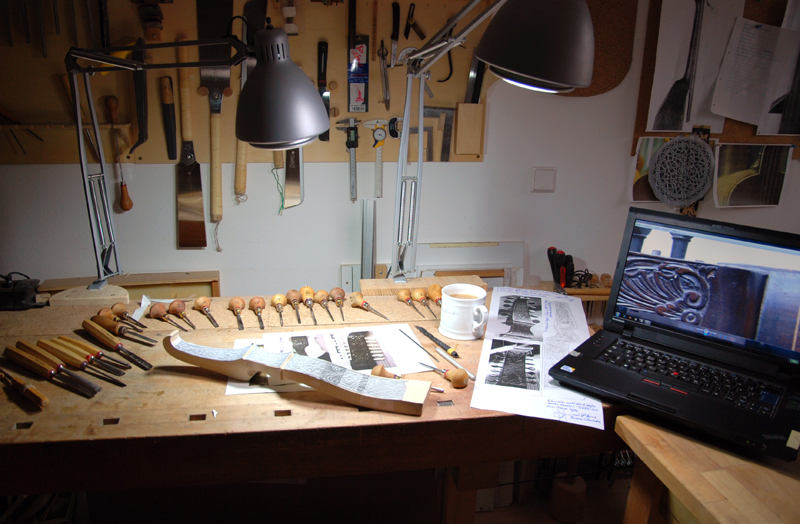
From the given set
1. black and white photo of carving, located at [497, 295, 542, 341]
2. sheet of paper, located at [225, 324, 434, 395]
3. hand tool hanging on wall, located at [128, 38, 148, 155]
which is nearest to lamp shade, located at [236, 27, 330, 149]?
sheet of paper, located at [225, 324, 434, 395]

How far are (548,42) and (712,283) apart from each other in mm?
633

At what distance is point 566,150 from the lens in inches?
91.1

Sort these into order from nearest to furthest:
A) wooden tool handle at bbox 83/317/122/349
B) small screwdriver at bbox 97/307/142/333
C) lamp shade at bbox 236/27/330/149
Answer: lamp shade at bbox 236/27/330/149 < wooden tool handle at bbox 83/317/122/349 < small screwdriver at bbox 97/307/142/333

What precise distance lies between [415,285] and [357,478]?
2.36 feet

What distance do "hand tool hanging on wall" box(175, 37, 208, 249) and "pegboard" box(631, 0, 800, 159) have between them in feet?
6.38

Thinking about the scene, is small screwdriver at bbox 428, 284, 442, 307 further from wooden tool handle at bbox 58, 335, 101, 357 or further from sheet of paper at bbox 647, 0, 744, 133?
sheet of paper at bbox 647, 0, 744, 133

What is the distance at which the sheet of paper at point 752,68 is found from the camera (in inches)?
86.8

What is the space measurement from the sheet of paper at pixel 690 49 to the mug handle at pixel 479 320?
155 cm

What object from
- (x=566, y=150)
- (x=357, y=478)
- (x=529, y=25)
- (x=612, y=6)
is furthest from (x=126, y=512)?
(x=612, y=6)

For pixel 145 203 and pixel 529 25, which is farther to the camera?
pixel 145 203

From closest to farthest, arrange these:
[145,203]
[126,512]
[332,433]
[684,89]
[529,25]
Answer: [529,25]
[332,433]
[126,512]
[145,203]
[684,89]

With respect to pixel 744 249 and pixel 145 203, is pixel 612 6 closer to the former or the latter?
pixel 744 249

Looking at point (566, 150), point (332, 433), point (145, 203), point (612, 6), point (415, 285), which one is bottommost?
point (332, 433)

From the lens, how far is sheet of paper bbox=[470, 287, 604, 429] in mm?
992
